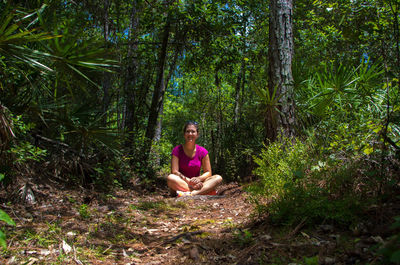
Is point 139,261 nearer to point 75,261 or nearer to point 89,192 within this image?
point 75,261

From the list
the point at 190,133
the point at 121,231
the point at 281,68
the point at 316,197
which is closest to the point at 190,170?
the point at 190,133

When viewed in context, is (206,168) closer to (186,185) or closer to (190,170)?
(190,170)

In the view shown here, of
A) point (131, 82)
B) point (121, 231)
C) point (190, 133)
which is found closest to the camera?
point (121, 231)

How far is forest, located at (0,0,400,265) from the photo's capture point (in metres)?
1.99

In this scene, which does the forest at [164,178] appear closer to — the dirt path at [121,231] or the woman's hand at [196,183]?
the dirt path at [121,231]

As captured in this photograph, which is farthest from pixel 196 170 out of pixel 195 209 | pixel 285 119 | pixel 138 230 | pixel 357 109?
pixel 357 109

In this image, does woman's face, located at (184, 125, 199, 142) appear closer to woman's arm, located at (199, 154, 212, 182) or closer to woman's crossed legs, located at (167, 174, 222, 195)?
woman's arm, located at (199, 154, 212, 182)

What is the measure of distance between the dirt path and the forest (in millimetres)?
17

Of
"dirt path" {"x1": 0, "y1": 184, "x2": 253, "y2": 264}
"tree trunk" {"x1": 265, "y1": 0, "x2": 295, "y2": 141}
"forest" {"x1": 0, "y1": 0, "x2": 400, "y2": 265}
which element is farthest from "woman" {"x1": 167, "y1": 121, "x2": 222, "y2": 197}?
"tree trunk" {"x1": 265, "y1": 0, "x2": 295, "y2": 141}

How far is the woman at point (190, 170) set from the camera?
15.9 feet

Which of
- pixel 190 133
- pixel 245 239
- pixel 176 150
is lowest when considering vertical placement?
pixel 245 239

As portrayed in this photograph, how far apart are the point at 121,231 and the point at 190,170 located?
8.22 ft

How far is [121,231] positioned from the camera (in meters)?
2.81

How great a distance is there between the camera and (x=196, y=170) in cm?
531
